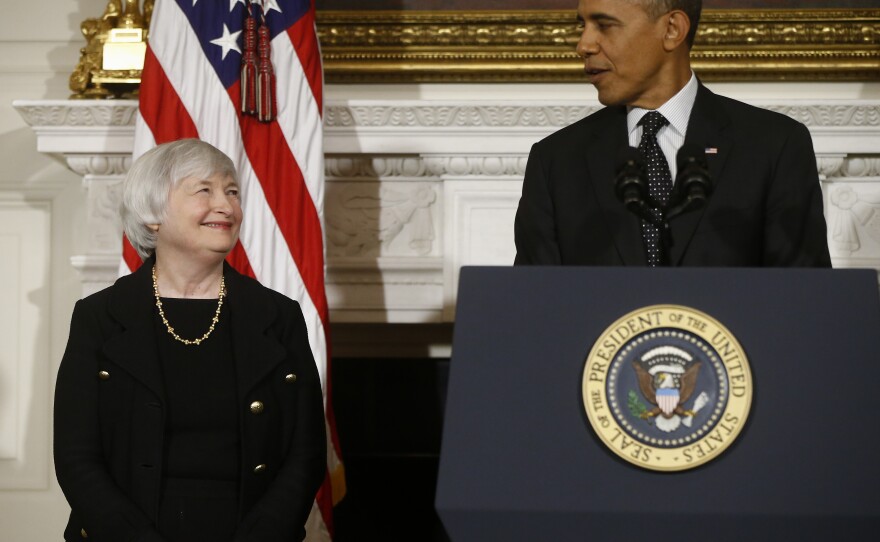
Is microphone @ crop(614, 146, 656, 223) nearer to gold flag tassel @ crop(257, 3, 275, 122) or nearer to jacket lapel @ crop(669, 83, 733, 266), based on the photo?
jacket lapel @ crop(669, 83, 733, 266)

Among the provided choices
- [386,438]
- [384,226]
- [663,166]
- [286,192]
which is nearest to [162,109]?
[286,192]

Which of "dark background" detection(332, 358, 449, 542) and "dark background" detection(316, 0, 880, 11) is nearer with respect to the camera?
"dark background" detection(316, 0, 880, 11)

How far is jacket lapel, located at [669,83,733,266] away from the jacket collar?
85cm

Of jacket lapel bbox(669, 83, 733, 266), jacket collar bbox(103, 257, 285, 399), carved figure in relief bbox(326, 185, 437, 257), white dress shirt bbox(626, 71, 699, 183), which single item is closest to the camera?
jacket lapel bbox(669, 83, 733, 266)

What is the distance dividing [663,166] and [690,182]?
1.47 feet

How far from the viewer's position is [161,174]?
2404 mm

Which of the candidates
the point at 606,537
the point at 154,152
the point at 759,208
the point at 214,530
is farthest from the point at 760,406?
the point at 154,152

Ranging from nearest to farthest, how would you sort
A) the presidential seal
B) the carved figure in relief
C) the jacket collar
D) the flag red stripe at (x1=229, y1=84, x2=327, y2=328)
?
the presidential seal
the jacket collar
the flag red stripe at (x1=229, y1=84, x2=327, y2=328)
the carved figure in relief

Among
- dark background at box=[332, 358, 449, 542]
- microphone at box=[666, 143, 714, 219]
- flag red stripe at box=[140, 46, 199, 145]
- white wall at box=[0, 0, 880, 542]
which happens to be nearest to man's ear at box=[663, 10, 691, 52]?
microphone at box=[666, 143, 714, 219]

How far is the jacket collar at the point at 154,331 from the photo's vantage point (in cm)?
230

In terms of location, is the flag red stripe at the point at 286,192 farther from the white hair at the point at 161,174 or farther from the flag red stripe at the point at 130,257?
the white hair at the point at 161,174

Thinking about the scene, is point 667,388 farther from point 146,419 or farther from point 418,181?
point 418,181

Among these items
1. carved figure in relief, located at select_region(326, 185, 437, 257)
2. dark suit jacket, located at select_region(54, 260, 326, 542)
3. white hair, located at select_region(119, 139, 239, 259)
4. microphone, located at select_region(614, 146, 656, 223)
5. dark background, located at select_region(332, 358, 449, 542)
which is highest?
microphone, located at select_region(614, 146, 656, 223)

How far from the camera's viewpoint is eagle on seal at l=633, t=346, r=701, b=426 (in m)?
1.48
